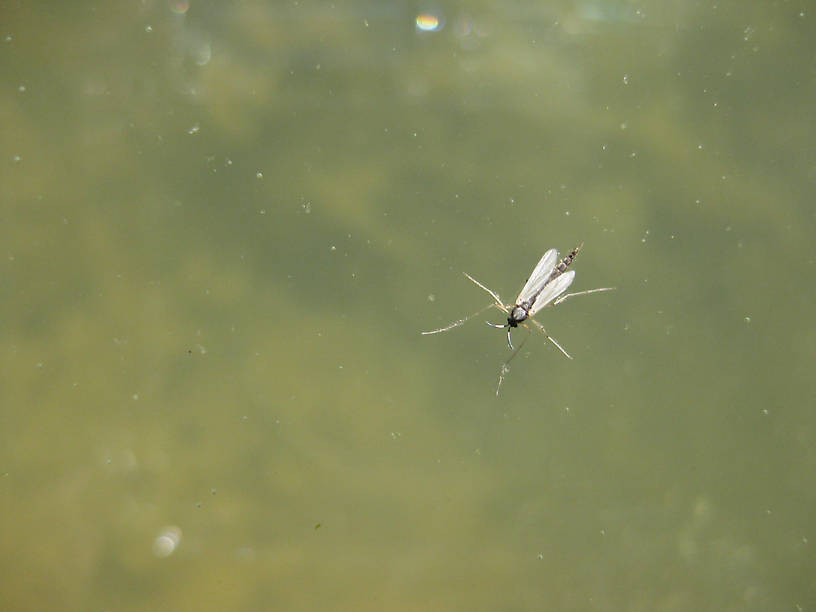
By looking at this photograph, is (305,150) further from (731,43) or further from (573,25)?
(731,43)

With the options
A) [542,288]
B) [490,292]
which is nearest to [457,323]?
[490,292]

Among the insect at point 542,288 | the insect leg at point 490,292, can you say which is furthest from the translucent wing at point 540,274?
the insect leg at point 490,292

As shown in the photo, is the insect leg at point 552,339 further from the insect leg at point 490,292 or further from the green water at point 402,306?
the insect leg at point 490,292

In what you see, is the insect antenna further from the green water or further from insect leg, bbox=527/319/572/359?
insect leg, bbox=527/319/572/359

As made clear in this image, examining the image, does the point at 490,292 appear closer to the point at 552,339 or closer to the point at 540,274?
the point at 540,274

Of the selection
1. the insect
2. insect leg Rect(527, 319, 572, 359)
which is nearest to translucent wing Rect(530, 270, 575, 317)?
the insect

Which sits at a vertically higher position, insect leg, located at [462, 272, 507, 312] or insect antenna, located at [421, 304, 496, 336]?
insect leg, located at [462, 272, 507, 312]
